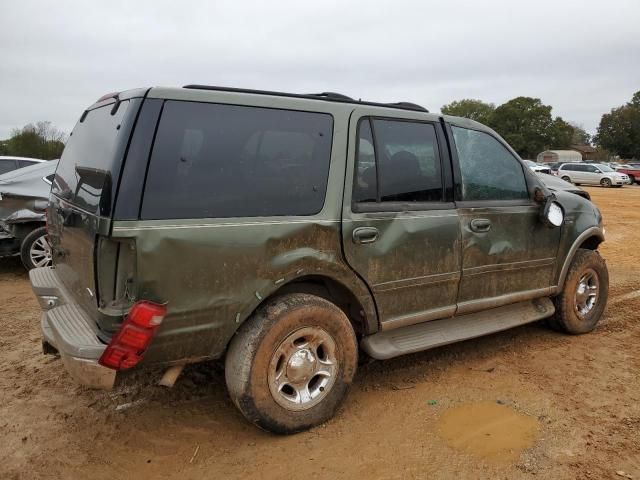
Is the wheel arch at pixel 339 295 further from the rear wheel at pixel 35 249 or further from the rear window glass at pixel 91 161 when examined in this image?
the rear wheel at pixel 35 249

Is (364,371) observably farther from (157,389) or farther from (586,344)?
(586,344)

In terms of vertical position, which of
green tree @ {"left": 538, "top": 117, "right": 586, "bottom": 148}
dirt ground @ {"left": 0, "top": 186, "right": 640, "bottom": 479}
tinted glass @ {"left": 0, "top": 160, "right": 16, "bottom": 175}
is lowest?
dirt ground @ {"left": 0, "top": 186, "right": 640, "bottom": 479}

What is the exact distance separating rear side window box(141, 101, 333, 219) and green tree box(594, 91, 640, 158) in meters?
72.1

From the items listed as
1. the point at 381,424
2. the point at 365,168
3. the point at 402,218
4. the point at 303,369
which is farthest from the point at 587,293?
the point at 303,369

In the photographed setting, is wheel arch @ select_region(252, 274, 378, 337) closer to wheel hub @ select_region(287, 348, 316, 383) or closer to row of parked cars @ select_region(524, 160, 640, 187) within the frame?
wheel hub @ select_region(287, 348, 316, 383)

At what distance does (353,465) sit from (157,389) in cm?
157

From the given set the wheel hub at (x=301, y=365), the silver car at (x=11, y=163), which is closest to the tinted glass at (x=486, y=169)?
the wheel hub at (x=301, y=365)

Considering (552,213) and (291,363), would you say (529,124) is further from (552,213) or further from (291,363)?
(291,363)

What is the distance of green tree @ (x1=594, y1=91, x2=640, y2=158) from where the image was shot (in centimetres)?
6347

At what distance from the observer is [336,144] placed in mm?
3162

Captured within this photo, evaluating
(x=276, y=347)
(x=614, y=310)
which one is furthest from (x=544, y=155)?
(x=276, y=347)

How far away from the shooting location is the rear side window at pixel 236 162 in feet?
8.45

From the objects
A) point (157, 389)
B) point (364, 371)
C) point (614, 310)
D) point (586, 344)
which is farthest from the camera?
point (614, 310)

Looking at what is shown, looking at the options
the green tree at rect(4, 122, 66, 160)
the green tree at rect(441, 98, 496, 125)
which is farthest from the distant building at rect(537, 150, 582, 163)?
the green tree at rect(4, 122, 66, 160)
